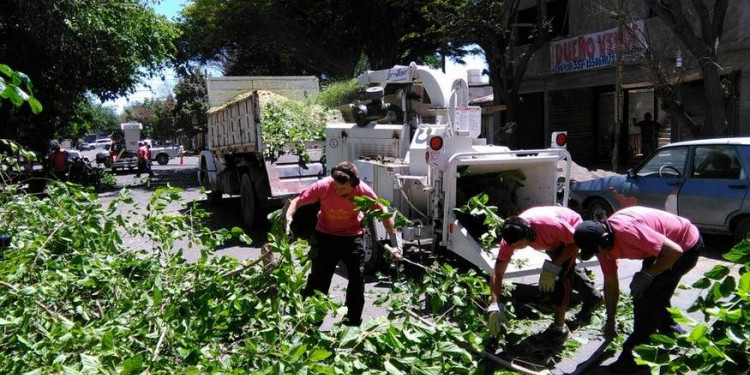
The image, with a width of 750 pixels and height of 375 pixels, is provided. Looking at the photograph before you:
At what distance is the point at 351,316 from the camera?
17.0 feet

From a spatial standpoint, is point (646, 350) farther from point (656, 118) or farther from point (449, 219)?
point (656, 118)

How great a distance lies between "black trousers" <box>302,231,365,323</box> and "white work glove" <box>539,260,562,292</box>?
1.46 m

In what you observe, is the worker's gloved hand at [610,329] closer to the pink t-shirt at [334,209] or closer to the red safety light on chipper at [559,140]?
the pink t-shirt at [334,209]

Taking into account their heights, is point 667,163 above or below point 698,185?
above

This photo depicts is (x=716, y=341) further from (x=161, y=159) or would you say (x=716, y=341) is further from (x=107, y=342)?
(x=161, y=159)

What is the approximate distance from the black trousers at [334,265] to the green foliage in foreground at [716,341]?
2.77 metres

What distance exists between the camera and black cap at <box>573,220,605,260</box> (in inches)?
161

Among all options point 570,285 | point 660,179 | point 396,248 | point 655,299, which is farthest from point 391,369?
point 660,179

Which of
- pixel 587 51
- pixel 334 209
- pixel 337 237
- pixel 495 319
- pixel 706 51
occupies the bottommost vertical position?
pixel 495 319

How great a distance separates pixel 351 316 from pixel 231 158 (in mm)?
7724

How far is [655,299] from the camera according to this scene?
4.32 metres

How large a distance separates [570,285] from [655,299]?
0.97m

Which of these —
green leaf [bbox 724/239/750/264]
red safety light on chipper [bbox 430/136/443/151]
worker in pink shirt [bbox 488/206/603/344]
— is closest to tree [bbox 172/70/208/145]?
red safety light on chipper [bbox 430/136/443/151]

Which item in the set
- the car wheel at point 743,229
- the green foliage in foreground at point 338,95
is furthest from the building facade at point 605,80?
the green foliage in foreground at point 338,95
